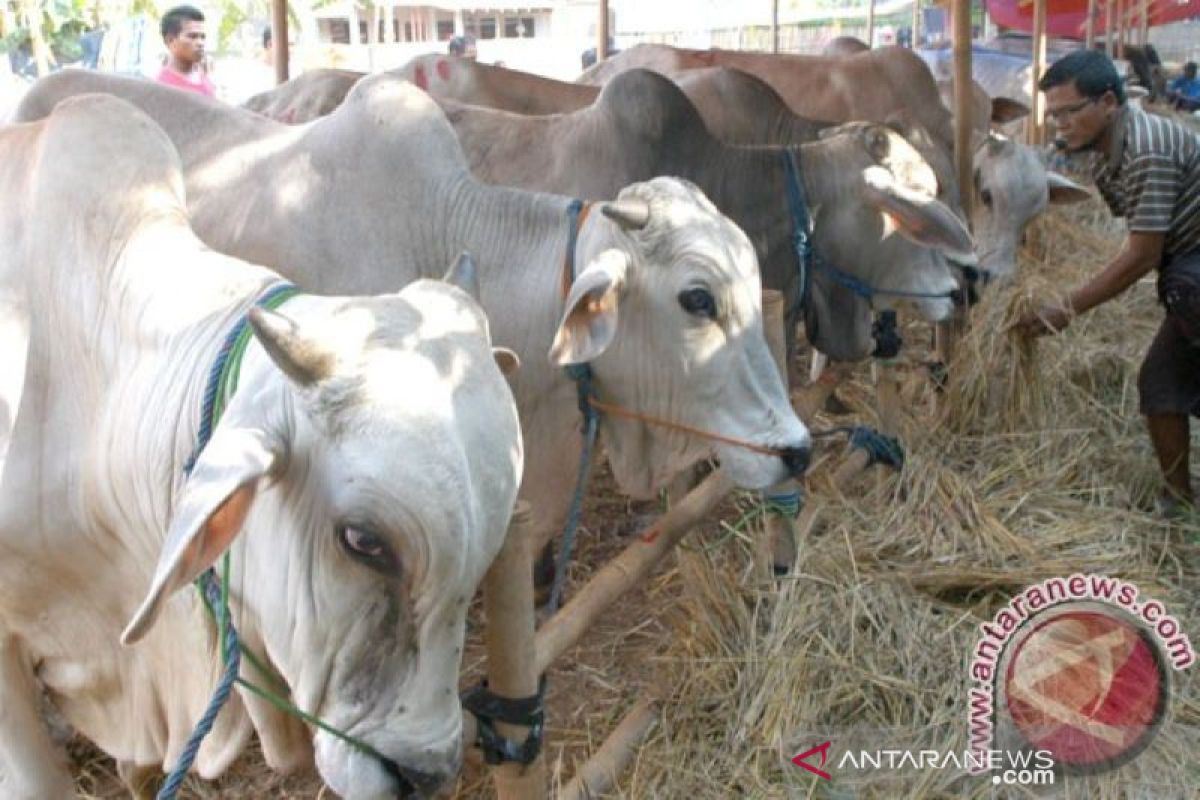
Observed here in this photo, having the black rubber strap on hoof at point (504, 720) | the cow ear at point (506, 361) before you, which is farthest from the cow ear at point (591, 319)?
the black rubber strap on hoof at point (504, 720)

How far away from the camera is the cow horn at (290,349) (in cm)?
146

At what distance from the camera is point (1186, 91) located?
16438 mm

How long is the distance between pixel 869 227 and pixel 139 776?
295 centimetres

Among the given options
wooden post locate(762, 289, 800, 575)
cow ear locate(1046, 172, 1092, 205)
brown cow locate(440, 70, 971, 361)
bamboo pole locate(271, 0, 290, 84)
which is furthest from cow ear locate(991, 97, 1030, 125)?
wooden post locate(762, 289, 800, 575)

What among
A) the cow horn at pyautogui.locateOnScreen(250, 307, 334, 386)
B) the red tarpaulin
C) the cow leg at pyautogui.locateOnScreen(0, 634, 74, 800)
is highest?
the red tarpaulin

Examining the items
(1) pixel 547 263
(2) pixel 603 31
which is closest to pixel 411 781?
(1) pixel 547 263

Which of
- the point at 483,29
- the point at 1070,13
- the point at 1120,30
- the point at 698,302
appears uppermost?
the point at 483,29

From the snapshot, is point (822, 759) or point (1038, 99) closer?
point (822, 759)

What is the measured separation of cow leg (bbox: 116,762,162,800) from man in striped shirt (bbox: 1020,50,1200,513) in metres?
3.09

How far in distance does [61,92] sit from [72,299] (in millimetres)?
1904

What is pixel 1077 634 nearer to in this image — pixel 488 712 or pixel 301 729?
pixel 488 712

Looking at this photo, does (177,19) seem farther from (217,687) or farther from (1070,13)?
(1070,13)

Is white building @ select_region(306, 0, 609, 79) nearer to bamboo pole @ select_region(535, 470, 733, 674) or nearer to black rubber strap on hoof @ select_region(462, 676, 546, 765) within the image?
bamboo pole @ select_region(535, 470, 733, 674)

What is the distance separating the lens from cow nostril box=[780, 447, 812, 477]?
8.66ft
